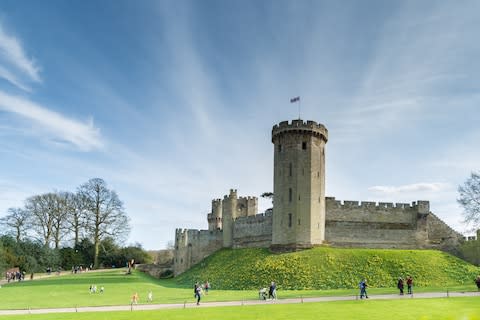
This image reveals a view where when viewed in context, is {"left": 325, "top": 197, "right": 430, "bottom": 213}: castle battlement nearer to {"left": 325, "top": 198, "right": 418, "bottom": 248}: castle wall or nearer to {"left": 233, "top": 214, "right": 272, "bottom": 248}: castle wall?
{"left": 325, "top": 198, "right": 418, "bottom": 248}: castle wall

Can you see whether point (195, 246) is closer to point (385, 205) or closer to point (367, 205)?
point (367, 205)

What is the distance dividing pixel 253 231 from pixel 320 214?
11.0 meters

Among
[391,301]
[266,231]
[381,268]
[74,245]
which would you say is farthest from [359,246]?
[74,245]

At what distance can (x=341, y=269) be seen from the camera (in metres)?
45.4

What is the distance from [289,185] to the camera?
2050 inches

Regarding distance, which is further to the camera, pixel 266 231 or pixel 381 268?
pixel 266 231

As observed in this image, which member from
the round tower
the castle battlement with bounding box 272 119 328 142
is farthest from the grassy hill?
the castle battlement with bounding box 272 119 328 142

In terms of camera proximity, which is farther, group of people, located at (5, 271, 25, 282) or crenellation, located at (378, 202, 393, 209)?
group of people, located at (5, 271, 25, 282)

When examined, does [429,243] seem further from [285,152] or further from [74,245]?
[74,245]

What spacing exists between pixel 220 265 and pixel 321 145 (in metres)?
18.0

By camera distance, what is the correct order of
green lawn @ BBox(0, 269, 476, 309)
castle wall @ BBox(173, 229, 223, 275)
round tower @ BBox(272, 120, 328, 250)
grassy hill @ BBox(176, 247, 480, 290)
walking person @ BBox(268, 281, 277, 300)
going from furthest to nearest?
1. castle wall @ BBox(173, 229, 223, 275)
2. round tower @ BBox(272, 120, 328, 250)
3. grassy hill @ BBox(176, 247, 480, 290)
4. green lawn @ BBox(0, 269, 476, 309)
5. walking person @ BBox(268, 281, 277, 300)

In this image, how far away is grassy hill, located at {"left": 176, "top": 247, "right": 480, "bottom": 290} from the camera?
4338 cm

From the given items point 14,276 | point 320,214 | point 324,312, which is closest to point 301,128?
point 320,214

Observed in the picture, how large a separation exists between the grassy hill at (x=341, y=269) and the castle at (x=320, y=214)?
2374mm
